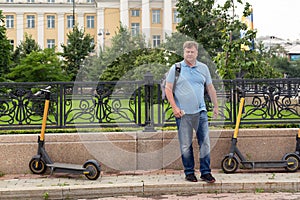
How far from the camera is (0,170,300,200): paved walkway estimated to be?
294 inches

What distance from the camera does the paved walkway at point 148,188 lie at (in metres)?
7.47

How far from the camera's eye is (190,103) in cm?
764

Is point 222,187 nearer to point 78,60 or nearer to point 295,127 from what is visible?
point 295,127

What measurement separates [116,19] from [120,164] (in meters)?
63.2

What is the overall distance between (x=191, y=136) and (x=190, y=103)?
57 centimetres

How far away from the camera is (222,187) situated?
25.2 ft

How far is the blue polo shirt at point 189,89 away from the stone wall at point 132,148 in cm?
128

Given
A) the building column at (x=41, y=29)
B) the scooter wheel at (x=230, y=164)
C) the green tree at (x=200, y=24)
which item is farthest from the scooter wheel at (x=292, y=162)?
the building column at (x=41, y=29)

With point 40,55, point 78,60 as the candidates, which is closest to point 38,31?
point 78,60

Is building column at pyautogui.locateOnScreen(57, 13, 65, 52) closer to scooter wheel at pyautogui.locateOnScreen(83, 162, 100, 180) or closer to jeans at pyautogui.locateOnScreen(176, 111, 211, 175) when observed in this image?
scooter wheel at pyautogui.locateOnScreen(83, 162, 100, 180)

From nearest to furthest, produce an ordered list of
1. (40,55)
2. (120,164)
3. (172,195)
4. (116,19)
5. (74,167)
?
1. (172,195)
2. (74,167)
3. (120,164)
4. (40,55)
5. (116,19)

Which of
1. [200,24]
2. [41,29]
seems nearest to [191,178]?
[200,24]

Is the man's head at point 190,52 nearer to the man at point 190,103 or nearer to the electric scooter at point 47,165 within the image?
the man at point 190,103

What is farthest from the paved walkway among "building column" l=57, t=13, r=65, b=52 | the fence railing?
"building column" l=57, t=13, r=65, b=52
